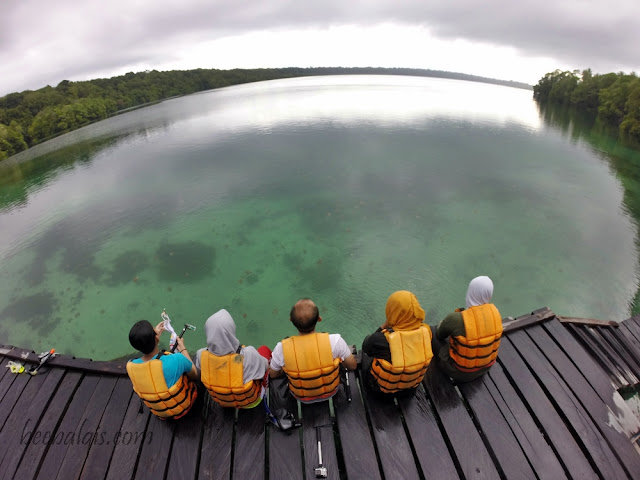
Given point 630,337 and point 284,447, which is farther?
point 630,337

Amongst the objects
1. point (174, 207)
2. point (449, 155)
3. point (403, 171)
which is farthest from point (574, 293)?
point (174, 207)

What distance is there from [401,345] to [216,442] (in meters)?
1.97

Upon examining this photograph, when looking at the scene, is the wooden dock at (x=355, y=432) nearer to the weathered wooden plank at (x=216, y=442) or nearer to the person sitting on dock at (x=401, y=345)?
the weathered wooden plank at (x=216, y=442)

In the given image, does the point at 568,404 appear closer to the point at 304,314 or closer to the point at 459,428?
the point at 459,428

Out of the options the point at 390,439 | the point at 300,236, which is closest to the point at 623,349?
the point at 390,439

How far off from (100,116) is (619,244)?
211 ft

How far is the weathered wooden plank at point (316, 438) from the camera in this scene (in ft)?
8.43

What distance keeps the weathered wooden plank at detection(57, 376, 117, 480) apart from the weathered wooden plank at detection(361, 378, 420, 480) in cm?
272

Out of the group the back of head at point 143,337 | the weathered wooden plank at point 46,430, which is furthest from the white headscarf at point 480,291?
the weathered wooden plank at point 46,430

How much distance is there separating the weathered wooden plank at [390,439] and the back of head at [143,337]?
2154mm

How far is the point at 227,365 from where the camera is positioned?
2549 millimetres

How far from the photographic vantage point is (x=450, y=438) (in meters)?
2.74

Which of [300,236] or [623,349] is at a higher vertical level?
[623,349]

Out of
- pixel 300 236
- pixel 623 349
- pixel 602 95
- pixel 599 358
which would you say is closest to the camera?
pixel 599 358
